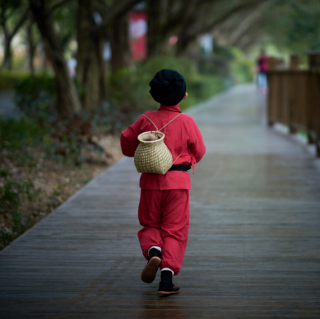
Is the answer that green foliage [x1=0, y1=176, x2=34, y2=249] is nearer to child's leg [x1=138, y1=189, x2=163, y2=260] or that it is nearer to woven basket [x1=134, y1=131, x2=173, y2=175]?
child's leg [x1=138, y1=189, x2=163, y2=260]

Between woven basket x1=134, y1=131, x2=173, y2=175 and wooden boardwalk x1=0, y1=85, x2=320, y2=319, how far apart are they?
857 mm

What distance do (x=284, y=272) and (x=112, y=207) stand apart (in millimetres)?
2597

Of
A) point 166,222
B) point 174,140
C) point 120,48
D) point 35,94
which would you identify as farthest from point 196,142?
point 120,48

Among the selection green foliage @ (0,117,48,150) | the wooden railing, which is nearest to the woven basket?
green foliage @ (0,117,48,150)

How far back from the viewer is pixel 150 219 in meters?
3.79

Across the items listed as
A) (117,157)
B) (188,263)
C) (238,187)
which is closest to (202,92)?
(117,157)

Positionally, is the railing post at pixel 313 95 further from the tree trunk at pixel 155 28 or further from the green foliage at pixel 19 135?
the tree trunk at pixel 155 28

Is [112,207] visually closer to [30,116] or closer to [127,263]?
Answer: [127,263]

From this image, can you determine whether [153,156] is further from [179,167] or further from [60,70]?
[60,70]

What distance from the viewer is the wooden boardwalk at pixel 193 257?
3.51 meters

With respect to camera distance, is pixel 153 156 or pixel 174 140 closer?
pixel 153 156

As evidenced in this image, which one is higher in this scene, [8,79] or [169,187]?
[8,79]

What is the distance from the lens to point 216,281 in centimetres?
393

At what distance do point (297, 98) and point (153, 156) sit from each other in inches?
350
